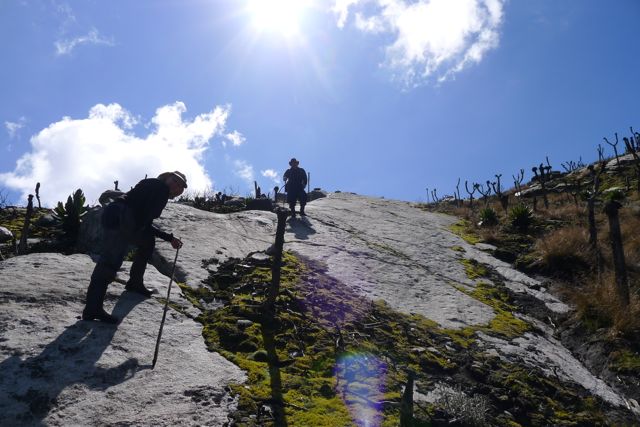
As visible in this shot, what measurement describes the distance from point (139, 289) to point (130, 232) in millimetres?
952

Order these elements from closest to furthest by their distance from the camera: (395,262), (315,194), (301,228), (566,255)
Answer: (566,255) < (395,262) < (301,228) < (315,194)

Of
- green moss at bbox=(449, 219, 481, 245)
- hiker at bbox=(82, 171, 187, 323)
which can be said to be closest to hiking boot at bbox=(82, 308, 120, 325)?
hiker at bbox=(82, 171, 187, 323)

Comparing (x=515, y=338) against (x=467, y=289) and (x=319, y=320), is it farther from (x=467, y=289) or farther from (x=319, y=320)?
(x=319, y=320)

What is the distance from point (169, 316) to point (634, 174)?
94.1 ft

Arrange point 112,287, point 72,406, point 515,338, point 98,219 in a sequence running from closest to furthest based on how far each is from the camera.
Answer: point 72,406 < point 112,287 < point 515,338 < point 98,219

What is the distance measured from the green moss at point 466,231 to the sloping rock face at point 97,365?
10.7 meters

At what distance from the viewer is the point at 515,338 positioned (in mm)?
7121

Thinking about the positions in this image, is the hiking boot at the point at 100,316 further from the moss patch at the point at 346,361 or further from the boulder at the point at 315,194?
the boulder at the point at 315,194

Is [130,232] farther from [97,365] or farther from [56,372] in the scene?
[56,372]

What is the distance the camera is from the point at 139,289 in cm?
597

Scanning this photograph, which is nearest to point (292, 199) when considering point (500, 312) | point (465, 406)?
point (500, 312)

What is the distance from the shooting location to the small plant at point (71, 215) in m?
10.5

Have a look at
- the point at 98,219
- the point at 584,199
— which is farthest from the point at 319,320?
the point at 584,199

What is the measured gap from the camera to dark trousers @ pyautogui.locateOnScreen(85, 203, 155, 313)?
4.89 meters
